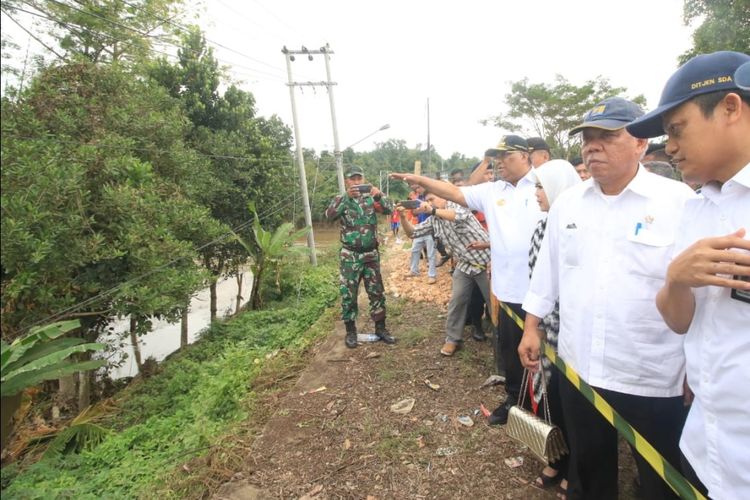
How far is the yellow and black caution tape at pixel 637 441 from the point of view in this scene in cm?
139

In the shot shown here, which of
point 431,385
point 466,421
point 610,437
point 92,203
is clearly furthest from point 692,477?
point 92,203

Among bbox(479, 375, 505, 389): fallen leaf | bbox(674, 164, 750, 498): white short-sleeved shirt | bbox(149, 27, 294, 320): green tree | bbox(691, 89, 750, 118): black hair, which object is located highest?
bbox(149, 27, 294, 320): green tree

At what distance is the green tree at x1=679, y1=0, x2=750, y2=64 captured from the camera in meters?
8.57

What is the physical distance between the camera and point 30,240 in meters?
1.10

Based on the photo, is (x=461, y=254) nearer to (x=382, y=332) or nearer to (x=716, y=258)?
(x=382, y=332)

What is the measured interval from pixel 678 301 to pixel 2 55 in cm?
195

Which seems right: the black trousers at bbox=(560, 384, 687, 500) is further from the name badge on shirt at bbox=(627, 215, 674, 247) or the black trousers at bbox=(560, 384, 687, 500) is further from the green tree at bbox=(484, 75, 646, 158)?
the green tree at bbox=(484, 75, 646, 158)

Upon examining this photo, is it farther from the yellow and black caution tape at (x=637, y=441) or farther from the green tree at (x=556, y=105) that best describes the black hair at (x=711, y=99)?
the green tree at (x=556, y=105)

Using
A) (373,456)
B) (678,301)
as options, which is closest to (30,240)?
(678,301)

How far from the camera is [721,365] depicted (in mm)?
1039

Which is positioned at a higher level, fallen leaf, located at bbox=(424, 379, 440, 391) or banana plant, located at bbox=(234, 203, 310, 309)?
banana plant, located at bbox=(234, 203, 310, 309)

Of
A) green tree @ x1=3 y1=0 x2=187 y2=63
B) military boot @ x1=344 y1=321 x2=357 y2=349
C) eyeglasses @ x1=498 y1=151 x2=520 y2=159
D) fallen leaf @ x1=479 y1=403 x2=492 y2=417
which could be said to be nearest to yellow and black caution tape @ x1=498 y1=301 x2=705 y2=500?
fallen leaf @ x1=479 y1=403 x2=492 y2=417

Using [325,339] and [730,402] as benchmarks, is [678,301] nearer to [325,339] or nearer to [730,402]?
[730,402]

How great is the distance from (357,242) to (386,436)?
86.7 inches
